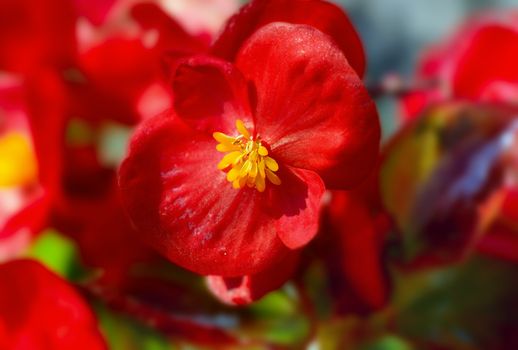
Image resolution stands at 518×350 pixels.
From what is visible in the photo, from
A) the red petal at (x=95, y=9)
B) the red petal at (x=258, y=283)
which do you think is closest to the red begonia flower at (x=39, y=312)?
the red petal at (x=258, y=283)

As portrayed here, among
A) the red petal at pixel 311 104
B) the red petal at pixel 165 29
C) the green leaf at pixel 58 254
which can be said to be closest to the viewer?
the red petal at pixel 311 104

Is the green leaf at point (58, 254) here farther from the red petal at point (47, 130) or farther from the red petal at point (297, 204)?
the red petal at point (297, 204)

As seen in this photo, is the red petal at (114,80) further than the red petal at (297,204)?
Yes

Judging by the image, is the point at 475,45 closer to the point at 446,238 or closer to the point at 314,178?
the point at 446,238

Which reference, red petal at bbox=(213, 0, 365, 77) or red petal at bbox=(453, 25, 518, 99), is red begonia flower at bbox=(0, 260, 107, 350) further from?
red petal at bbox=(453, 25, 518, 99)

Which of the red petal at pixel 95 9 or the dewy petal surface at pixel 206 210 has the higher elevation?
the dewy petal surface at pixel 206 210

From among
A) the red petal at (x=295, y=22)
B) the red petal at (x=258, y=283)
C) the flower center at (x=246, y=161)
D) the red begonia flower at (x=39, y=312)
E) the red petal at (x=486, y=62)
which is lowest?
the red begonia flower at (x=39, y=312)

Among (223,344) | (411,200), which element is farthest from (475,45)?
(223,344)

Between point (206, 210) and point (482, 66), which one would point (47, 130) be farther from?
point (482, 66)
